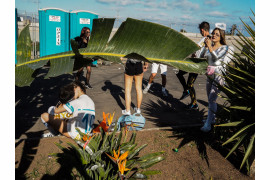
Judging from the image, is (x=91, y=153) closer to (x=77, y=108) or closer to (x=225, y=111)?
(x=77, y=108)

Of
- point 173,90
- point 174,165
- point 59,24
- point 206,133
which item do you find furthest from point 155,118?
point 59,24

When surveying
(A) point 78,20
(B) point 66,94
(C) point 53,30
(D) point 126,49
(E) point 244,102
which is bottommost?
(B) point 66,94

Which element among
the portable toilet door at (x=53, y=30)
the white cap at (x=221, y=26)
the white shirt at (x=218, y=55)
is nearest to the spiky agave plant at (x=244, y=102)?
the white shirt at (x=218, y=55)

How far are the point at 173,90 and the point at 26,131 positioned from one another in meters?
4.98

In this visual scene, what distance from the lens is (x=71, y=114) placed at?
140 inches

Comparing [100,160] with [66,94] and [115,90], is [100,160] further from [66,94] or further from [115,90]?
[115,90]

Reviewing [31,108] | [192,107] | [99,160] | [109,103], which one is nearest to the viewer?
[99,160]

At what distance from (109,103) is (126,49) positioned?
5077 mm

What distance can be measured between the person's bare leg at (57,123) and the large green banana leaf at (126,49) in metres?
2.62

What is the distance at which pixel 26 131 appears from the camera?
13.7 ft

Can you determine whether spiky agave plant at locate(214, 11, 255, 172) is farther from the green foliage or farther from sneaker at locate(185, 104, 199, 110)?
sneaker at locate(185, 104, 199, 110)

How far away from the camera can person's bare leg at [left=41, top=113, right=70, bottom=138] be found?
11.5ft

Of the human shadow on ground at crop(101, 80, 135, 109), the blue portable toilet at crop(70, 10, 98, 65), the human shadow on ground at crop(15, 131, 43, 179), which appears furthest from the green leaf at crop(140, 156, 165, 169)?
the blue portable toilet at crop(70, 10, 98, 65)

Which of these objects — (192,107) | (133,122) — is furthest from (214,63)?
(192,107)
